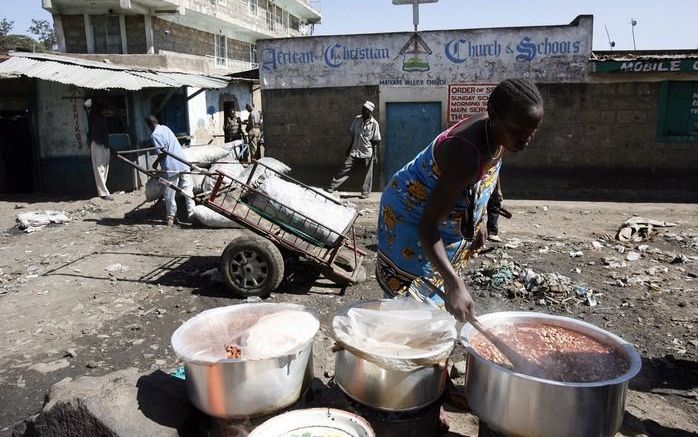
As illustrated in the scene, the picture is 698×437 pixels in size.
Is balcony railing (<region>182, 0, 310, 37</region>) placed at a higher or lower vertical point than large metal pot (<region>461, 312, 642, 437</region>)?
higher

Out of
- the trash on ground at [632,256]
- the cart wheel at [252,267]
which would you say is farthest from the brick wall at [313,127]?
the cart wheel at [252,267]

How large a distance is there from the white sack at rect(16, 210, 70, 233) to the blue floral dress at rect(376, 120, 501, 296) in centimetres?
811

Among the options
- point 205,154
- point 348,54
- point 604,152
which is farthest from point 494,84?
point 205,154

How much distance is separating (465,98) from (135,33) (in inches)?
706

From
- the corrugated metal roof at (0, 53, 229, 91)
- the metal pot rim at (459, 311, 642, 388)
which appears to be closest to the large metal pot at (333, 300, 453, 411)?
the metal pot rim at (459, 311, 642, 388)

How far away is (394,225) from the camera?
252cm

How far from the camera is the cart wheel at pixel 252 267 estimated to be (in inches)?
205

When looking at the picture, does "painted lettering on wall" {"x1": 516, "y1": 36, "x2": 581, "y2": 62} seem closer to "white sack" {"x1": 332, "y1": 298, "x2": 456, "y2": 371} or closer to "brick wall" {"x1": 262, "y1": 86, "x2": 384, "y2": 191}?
"brick wall" {"x1": 262, "y1": 86, "x2": 384, "y2": 191}

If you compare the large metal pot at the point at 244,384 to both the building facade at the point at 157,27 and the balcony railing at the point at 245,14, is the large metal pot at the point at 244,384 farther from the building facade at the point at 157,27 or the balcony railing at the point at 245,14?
the balcony railing at the point at 245,14

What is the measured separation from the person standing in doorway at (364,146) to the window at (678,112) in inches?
232

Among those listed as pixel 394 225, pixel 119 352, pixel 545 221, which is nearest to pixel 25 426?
pixel 119 352

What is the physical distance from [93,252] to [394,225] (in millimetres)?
6088

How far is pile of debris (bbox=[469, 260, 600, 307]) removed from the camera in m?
5.17

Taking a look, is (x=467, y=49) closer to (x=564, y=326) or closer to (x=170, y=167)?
(x=170, y=167)
